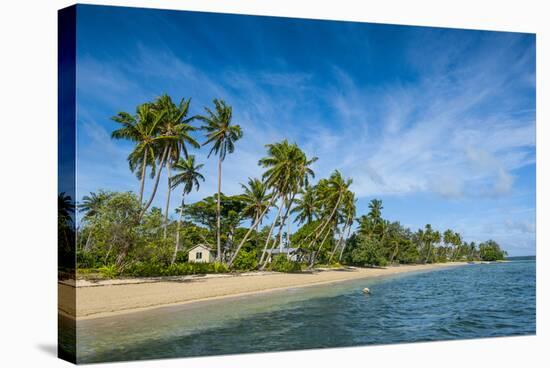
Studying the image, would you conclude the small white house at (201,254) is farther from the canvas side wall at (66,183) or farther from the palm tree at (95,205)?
the canvas side wall at (66,183)

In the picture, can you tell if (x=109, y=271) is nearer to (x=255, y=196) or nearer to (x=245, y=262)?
(x=245, y=262)

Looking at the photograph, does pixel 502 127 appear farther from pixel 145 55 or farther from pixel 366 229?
pixel 366 229

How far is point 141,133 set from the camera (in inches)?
572

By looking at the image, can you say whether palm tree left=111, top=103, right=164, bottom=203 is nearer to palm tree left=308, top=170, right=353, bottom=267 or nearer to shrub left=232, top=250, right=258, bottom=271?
shrub left=232, top=250, right=258, bottom=271

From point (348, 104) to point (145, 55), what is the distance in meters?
5.18

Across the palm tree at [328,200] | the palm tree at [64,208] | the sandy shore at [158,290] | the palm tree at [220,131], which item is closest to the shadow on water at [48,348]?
the sandy shore at [158,290]

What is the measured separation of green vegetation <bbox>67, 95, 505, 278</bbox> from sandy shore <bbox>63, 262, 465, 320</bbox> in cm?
39

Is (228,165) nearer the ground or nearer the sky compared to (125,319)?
nearer the sky

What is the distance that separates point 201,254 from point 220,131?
10714 millimetres

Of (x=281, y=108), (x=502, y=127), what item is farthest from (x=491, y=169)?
(x=281, y=108)

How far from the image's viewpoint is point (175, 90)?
41.4 ft

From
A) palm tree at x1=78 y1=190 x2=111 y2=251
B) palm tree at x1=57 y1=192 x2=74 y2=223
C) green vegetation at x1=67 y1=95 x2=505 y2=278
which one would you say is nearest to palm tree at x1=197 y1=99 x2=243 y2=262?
green vegetation at x1=67 y1=95 x2=505 y2=278

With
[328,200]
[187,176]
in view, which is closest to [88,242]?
[187,176]

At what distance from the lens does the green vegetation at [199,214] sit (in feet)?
42.0
